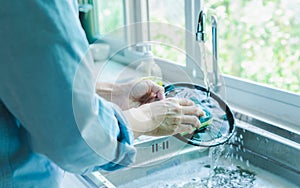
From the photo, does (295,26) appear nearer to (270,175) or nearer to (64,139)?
(270,175)

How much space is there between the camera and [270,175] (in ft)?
3.58

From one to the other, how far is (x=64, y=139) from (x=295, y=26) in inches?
39.4

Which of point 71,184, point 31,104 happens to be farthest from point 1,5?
point 71,184

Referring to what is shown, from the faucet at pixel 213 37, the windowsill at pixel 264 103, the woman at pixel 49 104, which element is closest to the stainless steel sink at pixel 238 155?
the windowsill at pixel 264 103

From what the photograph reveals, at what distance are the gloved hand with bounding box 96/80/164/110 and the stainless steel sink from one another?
0.20 meters

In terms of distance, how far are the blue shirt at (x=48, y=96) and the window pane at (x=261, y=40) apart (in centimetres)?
86

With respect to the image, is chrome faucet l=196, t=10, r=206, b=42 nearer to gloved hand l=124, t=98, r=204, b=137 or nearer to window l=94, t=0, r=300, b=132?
window l=94, t=0, r=300, b=132

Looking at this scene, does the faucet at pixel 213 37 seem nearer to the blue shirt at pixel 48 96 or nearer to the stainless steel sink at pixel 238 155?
the stainless steel sink at pixel 238 155

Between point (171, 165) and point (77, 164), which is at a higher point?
point (77, 164)

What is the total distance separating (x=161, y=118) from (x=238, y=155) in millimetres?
531

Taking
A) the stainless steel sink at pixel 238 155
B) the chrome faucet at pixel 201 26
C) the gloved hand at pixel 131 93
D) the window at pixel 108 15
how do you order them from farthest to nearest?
the window at pixel 108 15
the chrome faucet at pixel 201 26
the stainless steel sink at pixel 238 155
the gloved hand at pixel 131 93

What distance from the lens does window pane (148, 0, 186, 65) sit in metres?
1.41

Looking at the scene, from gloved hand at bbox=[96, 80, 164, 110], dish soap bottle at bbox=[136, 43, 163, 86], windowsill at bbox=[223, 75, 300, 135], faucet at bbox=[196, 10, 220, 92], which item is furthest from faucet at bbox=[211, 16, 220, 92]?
gloved hand at bbox=[96, 80, 164, 110]

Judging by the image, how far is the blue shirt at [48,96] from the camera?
0.52 metres
